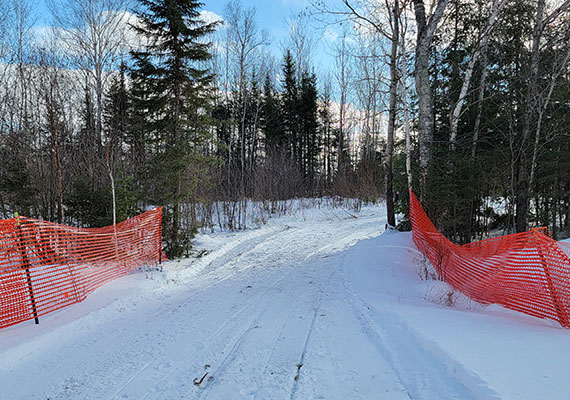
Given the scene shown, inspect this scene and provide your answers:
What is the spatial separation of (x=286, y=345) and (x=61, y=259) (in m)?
4.97

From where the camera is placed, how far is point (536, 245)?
11.5 feet

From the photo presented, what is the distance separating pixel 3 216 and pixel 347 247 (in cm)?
1086

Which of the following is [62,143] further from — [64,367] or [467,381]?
[467,381]

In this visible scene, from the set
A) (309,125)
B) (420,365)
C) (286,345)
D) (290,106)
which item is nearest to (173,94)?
(286,345)

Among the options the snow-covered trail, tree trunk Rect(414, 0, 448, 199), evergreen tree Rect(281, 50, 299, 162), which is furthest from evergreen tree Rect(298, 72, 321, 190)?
the snow-covered trail

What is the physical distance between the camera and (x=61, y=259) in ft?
18.4

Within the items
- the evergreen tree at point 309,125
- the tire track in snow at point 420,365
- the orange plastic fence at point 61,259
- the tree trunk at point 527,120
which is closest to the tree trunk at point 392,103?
the tree trunk at point 527,120

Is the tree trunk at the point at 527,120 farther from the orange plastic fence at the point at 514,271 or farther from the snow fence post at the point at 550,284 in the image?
the snow fence post at the point at 550,284

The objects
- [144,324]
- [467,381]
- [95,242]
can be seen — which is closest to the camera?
[467,381]

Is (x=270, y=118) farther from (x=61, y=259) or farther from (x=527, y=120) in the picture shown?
(x=61, y=259)

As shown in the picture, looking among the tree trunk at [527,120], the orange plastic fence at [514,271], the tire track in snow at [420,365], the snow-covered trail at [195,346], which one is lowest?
the snow-covered trail at [195,346]

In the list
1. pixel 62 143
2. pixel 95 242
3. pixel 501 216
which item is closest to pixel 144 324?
pixel 95 242

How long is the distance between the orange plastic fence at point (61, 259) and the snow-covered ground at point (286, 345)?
36 centimetres

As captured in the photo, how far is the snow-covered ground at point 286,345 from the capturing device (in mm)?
2434
